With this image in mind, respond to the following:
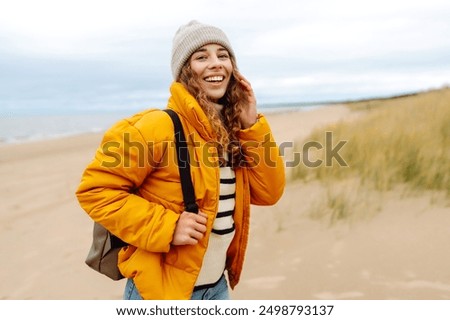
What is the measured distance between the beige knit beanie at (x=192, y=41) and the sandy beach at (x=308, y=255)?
6.54 feet

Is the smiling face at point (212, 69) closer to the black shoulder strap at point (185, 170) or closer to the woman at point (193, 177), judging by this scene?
the woman at point (193, 177)

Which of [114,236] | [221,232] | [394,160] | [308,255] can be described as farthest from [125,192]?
[394,160]

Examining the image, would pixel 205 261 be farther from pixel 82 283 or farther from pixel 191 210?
pixel 82 283

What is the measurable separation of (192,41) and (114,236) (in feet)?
2.94

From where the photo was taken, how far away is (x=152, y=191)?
1.81 meters

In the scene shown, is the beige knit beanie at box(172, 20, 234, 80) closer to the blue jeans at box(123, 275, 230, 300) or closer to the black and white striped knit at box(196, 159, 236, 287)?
the black and white striped knit at box(196, 159, 236, 287)

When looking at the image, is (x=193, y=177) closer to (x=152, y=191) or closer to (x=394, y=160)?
→ (x=152, y=191)

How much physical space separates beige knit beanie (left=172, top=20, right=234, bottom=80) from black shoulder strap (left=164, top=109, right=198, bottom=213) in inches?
14.8

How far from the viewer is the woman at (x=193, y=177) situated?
1713 mm

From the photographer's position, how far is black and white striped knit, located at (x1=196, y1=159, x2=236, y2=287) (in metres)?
1.91

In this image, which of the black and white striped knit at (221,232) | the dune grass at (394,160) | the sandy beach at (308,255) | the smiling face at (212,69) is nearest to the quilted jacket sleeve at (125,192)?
the black and white striped knit at (221,232)

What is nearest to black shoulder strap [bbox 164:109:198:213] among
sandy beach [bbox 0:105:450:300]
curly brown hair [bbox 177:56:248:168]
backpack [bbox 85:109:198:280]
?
backpack [bbox 85:109:198:280]

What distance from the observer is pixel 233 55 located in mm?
2119
